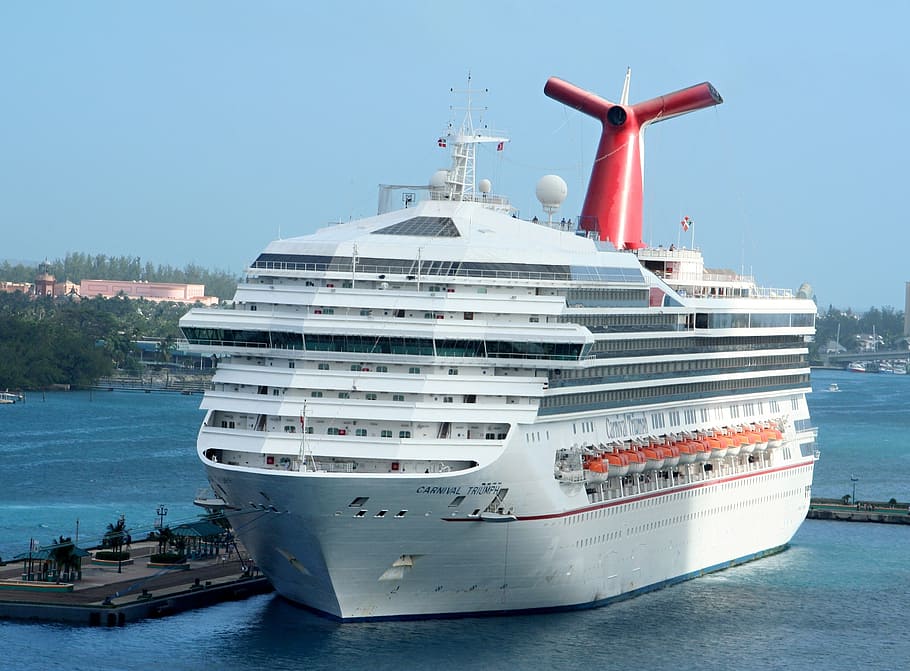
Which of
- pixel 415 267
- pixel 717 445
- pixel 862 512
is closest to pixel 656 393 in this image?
pixel 717 445

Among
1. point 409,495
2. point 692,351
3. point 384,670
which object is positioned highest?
point 692,351

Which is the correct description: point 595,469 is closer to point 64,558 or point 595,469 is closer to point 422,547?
point 422,547

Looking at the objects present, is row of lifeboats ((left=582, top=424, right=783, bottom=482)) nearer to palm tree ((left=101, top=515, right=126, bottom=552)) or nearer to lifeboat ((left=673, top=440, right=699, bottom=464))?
lifeboat ((left=673, top=440, right=699, bottom=464))

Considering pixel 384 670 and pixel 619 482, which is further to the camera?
pixel 619 482

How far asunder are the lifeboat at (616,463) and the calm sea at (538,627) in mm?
3418

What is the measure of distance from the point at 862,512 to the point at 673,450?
2377 centimetres

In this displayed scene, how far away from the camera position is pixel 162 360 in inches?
6432

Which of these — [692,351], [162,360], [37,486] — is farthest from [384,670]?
[162,360]

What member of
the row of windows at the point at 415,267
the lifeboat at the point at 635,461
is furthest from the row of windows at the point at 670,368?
the row of windows at the point at 415,267

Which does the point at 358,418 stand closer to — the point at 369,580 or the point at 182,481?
the point at 369,580

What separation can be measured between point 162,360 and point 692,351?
11587 cm

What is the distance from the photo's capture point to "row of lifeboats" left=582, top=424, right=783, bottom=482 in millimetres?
45781

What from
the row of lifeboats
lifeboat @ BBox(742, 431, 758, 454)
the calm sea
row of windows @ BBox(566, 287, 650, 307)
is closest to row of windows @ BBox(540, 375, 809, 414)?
the row of lifeboats

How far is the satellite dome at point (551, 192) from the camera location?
54406mm
